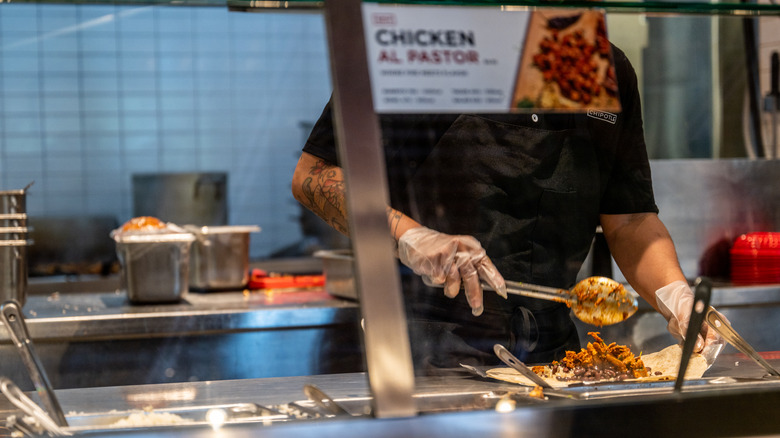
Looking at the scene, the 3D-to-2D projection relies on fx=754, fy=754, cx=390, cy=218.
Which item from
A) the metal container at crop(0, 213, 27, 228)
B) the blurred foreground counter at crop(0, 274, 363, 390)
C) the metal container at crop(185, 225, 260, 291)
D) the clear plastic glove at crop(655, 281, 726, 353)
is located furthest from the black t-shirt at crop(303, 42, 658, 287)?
the metal container at crop(185, 225, 260, 291)

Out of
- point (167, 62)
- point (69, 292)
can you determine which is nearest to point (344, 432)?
point (69, 292)

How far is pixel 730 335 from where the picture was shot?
3.99 ft

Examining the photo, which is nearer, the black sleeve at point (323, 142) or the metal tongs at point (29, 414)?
the metal tongs at point (29, 414)

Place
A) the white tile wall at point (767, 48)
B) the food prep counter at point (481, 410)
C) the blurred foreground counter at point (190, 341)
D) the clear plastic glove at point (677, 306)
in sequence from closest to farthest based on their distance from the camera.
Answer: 1. the food prep counter at point (481, 410)
2. the clear plastic glove at point (677, 306)
3. the blurred foreground counter at point (190, 341)
4. the white tile wall at point (767, 48)

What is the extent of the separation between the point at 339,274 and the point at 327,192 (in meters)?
1.20

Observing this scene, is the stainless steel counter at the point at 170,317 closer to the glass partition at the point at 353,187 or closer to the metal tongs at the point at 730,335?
the glass partition at the point at 353,187

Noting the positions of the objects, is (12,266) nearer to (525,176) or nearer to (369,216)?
(525,176)

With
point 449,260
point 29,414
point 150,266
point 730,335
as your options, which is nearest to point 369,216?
point 449,260

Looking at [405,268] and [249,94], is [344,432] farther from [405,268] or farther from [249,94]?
[249,94]

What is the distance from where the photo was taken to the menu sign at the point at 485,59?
939 mm

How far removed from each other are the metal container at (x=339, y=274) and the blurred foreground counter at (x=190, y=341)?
0.07 metres

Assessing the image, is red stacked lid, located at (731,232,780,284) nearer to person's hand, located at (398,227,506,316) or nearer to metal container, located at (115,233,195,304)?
person's hand, located at (398,227,506,316)

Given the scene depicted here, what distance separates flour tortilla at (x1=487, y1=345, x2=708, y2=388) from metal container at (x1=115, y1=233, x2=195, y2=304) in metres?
1.62

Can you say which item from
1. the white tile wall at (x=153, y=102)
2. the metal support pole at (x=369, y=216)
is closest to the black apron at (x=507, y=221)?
the metal support pole at (x=369, y=216)
